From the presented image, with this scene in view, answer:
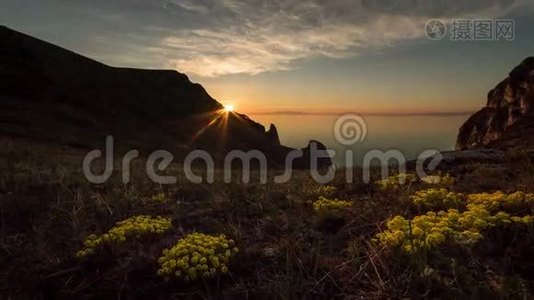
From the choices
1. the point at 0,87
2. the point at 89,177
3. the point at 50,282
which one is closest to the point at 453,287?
the point at 50,282

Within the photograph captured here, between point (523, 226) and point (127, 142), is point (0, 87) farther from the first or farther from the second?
point (523, 226)

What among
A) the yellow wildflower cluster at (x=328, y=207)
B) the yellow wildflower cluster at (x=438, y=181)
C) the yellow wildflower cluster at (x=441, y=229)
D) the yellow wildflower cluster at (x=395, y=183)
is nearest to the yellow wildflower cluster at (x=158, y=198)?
the yellow wildflower cluster at (x=328, y=207)

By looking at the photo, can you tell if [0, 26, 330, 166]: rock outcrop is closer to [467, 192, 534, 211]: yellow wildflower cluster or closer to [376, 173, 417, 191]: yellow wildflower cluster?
[376, 173, 417, 191]: yellow wildflower cluster

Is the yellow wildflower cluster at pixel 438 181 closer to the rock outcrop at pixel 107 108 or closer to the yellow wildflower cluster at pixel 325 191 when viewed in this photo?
the yellow wildflower cluster at pixel 325 191

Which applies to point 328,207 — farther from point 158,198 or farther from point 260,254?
point 158,198

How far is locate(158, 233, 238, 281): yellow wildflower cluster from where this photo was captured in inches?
217

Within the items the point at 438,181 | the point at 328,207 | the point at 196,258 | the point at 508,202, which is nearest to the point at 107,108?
the point at 438,181

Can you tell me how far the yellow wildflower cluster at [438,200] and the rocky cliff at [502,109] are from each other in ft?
105

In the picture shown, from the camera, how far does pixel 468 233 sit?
219 inches

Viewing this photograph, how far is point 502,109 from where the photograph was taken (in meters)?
45.3

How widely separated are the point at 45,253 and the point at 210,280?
259 cm

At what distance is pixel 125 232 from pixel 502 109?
45768mm

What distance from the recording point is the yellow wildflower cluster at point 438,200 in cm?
745

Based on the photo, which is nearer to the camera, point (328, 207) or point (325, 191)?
point (328, 207)
